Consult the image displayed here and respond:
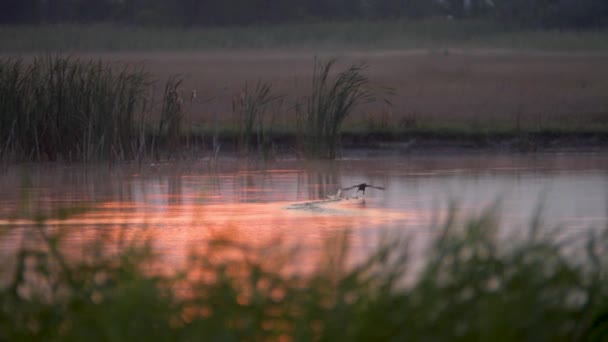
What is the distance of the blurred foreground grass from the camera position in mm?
3545

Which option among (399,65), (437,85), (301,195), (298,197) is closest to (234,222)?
(298,197)

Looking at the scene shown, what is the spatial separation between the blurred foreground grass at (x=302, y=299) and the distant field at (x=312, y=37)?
28892 mm

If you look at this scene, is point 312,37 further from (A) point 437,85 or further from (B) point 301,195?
(B) point 301,195

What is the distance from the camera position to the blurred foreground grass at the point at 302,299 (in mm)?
3545

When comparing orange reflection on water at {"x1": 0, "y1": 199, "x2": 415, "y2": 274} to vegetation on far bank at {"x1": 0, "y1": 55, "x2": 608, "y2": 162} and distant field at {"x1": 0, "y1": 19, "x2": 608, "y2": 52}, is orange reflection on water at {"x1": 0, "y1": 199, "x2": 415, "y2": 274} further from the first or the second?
distant field at {"x1": 0, "y1": 19, "x2": 608, "y2": 52}

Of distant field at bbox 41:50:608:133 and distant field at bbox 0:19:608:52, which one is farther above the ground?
distant field at bbox 0:19:608:52

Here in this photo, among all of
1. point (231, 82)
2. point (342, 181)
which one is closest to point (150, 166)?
point (342, 181)

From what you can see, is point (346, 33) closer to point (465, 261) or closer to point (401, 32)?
point (401, 32)

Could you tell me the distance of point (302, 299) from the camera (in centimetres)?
375

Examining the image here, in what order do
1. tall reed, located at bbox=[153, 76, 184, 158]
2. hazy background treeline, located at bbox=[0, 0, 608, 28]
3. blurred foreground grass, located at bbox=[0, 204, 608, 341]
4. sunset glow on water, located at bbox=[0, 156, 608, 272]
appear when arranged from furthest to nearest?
hazy background treeline, located at bbox=[0, 0, 608, 28]
tall reed, located at bbox=[153, 76, 184, 158]
sunset glow on water, located at bbox=[0, 156, 608, 272]
blurred foreground grass, located at bbox=[0, 204, 608, 341]

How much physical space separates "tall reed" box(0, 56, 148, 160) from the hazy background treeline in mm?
22710

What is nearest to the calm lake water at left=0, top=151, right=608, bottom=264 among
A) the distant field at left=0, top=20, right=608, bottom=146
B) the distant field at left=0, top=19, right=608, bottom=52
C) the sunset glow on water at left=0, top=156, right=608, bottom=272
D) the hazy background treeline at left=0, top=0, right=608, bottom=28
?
the sunset glow on water at left=0, top=156, right=608, bottom=272

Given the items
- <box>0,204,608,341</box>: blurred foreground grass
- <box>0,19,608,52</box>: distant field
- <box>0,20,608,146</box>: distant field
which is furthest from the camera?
<box>0,19,608,52</box>: distant field

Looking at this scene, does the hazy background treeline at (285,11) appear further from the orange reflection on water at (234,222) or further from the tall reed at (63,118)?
the orange reflection on water at (234,222)
